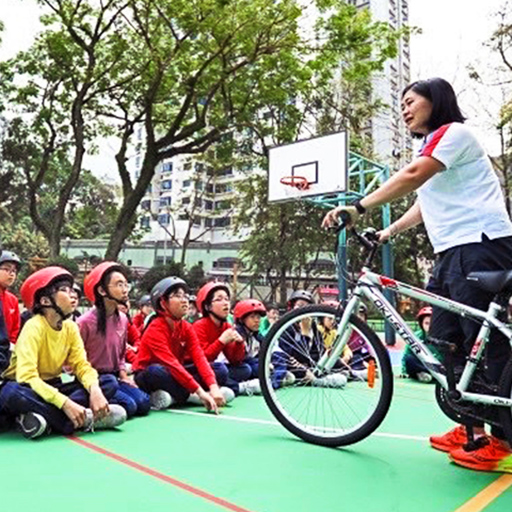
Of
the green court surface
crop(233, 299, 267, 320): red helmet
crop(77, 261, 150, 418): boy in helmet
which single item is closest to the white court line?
the green court surface

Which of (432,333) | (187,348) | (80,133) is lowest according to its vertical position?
(187,348)

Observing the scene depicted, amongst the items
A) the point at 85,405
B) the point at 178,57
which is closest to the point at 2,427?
the point at 85,405

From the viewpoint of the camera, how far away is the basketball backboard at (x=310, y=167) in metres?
9.56

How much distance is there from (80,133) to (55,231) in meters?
2.19

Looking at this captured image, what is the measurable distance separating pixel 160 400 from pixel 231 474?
146cm

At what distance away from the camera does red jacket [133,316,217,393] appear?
11.1 feet

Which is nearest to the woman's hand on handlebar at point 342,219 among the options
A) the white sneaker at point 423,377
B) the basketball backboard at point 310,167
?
the white sneaker at point 423,377

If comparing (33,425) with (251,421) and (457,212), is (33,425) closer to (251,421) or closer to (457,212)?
(251,421)

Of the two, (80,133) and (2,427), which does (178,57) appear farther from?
(2,427)

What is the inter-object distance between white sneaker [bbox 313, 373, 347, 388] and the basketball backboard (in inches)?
262

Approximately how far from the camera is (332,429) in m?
2.58

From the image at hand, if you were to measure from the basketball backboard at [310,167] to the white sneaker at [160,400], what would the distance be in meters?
6.48

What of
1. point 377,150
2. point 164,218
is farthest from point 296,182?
point 164,218

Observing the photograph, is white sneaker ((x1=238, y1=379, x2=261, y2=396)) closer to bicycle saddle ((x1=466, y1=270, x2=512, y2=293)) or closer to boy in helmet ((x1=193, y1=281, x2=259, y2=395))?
boy in helmet ((x1=193, y1=281, x2=259, y2=395))
